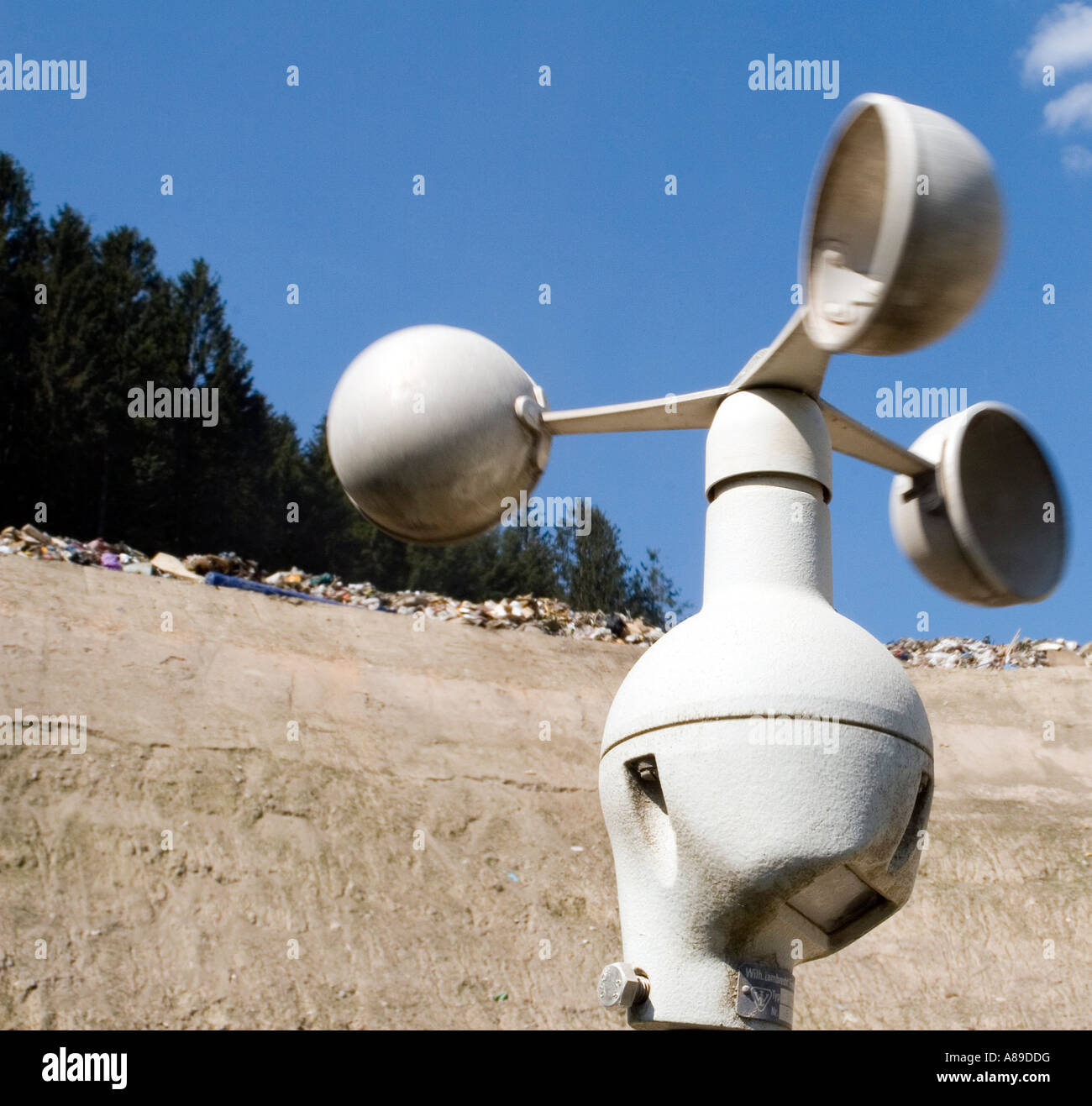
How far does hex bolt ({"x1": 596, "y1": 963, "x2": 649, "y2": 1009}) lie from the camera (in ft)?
16.8

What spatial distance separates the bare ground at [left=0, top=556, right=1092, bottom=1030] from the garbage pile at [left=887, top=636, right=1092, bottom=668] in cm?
267

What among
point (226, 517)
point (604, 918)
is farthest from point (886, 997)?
point (226, 517)

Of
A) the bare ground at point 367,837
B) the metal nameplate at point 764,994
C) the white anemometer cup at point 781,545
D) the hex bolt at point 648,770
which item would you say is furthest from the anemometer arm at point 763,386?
the bare ground at point 367,837

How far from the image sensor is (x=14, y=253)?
36781 mm

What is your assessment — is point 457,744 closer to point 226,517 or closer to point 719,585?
point 719,585

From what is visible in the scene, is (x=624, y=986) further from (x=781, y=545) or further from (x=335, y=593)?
(x=335, y=593)

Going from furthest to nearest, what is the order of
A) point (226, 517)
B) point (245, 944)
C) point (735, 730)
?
1. point (226, 517)
2. point (245, 944)
3. point (735, 730)

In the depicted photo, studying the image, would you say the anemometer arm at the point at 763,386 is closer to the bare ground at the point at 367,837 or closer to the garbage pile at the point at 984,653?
the bare ground at the point at 367,837

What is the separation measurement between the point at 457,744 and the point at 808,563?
Result: 12784 mm

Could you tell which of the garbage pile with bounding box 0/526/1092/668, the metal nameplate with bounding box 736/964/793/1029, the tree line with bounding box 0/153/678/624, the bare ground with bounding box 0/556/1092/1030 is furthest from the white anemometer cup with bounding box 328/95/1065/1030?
the tree line with bounding box 0/153/678/624

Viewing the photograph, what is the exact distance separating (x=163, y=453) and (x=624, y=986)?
3258 centimetres

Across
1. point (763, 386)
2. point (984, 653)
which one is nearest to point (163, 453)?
point (984, 653)

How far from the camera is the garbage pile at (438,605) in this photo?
20.8m

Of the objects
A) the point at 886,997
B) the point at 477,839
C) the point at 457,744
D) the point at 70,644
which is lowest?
the point at 886,997
